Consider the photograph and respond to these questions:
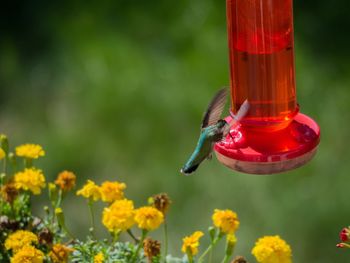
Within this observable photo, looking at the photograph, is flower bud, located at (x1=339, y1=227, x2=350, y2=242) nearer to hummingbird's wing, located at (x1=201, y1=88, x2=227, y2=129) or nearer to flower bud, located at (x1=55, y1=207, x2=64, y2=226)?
hummingbird's wing, located at (x1=201, y1=88, x2=227, y2=129)

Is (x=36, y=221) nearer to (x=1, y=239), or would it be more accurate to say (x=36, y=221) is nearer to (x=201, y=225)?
(x=1, y=239)

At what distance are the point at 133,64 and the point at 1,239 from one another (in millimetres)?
2900

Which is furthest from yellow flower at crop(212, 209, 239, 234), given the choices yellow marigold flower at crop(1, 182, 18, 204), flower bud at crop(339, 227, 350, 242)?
yellow marigold flower at crop(1, 182, 18, 204)

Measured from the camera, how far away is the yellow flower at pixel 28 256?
2729mm

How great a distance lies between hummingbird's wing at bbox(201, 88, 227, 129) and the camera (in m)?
2.38

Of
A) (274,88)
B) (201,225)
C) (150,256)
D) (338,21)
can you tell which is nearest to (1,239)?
(150,256)

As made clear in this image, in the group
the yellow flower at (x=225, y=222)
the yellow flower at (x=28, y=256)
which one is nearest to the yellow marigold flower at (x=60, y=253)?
the yellow flower at (x=28, y=256)

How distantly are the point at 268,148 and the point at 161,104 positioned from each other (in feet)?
9.61

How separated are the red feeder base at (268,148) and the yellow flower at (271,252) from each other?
277 millimetres

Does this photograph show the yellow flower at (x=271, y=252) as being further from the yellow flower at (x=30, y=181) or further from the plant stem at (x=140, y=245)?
the yellow flower at (x=30, y=181)

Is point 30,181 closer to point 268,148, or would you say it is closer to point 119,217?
point 119,217

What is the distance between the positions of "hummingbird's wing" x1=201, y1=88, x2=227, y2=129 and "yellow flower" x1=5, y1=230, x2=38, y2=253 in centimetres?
64

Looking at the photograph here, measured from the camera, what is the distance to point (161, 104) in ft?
18.1

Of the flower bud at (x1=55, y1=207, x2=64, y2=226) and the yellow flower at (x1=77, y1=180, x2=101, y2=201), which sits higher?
the yellow flower at (x1=77, y1=180, x2=101, y2=201)
